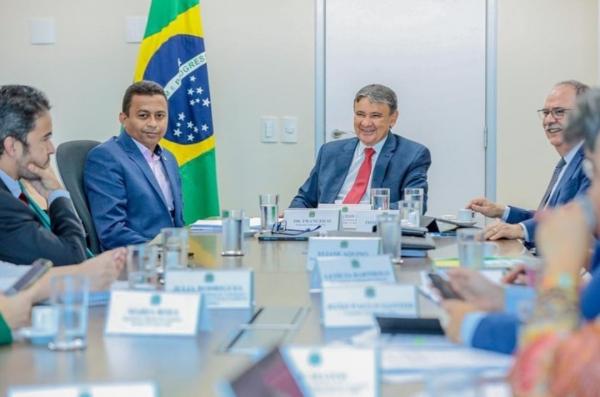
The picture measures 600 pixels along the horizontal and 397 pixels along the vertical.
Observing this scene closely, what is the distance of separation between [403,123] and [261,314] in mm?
3864

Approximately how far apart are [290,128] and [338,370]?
14.8 feet

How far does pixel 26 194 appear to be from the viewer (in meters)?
3.04

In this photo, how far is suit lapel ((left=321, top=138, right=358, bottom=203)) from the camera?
484cm

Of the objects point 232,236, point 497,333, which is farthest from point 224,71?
point 497,333

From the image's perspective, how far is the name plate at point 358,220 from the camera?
3660mm

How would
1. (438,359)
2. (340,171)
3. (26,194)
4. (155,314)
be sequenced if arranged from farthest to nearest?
(340,171), (26,194), (155,314), (438,359)

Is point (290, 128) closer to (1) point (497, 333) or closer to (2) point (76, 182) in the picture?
(2) point (76, 182)

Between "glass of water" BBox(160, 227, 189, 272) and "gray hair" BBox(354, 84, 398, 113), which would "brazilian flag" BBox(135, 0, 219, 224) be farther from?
"glass of water" BBox(160, 227, 189, 272)

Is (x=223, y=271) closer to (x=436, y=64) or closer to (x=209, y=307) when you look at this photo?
(x=209, y=307)

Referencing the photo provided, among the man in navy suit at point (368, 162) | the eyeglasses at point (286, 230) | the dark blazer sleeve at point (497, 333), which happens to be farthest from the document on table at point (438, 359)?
the man in navy suit at point (368, 162)

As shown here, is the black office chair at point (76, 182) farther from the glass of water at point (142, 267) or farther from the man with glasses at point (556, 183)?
the glass of water at point (142, 267)

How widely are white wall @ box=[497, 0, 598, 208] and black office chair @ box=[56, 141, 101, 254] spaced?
278 centimetres

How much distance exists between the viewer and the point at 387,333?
1.67 metres

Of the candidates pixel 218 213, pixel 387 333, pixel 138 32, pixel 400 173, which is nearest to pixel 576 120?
pixel 387 333
